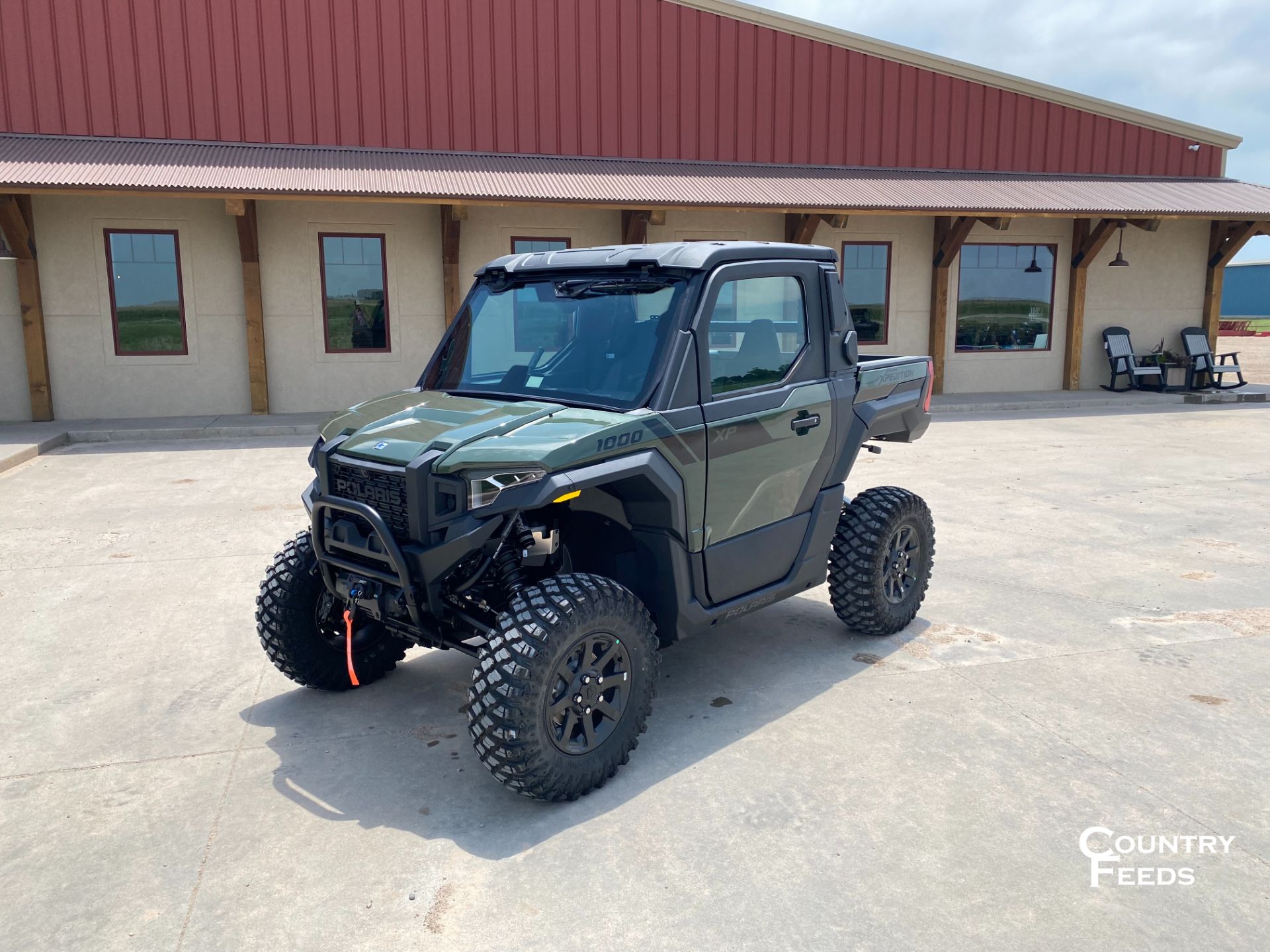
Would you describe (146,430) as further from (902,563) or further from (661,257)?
(902,563)

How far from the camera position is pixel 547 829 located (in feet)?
10.9

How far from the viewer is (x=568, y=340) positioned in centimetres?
417

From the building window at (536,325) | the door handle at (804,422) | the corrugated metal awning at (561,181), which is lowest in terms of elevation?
the door handle at (804,422)

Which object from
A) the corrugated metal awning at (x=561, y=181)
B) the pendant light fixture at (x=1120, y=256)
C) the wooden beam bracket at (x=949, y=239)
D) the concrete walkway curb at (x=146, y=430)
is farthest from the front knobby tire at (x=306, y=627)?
the pendant light fixture at (x=1120, y=256)

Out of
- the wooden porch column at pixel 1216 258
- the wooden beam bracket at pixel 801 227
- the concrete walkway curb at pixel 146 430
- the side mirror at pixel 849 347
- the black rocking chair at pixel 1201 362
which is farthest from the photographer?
the wooden porch column at pixel 1216 258

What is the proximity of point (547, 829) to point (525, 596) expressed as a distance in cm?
82

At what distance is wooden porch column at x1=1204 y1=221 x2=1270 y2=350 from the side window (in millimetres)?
17350

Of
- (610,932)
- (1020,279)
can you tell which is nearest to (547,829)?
(610,932)

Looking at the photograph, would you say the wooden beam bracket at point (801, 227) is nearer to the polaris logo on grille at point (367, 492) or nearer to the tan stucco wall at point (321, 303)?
the tan stucco wall at point (321, 303)

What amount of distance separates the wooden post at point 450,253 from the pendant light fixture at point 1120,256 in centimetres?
1175

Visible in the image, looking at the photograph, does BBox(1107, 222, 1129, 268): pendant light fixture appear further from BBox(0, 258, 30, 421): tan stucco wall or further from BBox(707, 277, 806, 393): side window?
BBox(0, 258, 30, 421): tan stucco wall

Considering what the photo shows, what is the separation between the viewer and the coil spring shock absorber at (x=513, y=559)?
12.0 ft

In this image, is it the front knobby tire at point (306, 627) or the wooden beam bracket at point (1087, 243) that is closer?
the front knobby tire at point (306, 627)

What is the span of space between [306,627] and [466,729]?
0.89 metres
